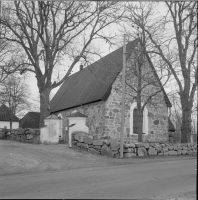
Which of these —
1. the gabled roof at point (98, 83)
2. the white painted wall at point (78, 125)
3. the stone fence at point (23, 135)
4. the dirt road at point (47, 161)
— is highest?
the gabled roof at point (98, 83)

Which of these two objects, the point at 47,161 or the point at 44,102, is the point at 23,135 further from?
the point at 47,161

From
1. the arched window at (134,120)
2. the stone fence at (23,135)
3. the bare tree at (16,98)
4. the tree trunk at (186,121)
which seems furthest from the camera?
the bare tree at (16,98)

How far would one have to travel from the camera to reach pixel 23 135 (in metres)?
19.2

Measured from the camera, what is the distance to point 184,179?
803 centimetres

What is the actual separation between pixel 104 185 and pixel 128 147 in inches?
260

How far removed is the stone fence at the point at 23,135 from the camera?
18.0 meters

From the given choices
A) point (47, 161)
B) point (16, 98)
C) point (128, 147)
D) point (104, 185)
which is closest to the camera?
point (104, 185)

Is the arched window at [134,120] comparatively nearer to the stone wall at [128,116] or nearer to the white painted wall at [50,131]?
the stone wall at [128,116]

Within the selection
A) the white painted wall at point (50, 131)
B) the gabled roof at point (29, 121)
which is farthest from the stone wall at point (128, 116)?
the gabled roof at point (29, 121)

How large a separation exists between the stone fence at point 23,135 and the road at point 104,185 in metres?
9.51

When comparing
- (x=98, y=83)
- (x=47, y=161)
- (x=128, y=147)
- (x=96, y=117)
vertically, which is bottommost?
(x=47, y=161)

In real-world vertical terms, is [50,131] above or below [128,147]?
above

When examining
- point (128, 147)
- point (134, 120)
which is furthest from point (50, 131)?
point (134, 120)

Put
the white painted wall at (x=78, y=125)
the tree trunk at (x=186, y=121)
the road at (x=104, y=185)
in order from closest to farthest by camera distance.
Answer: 1. the road at (x=104, y=185)
2. the white painted wall at (x=78, y=125)
3. the tree trunk at (x=186, y=121)
